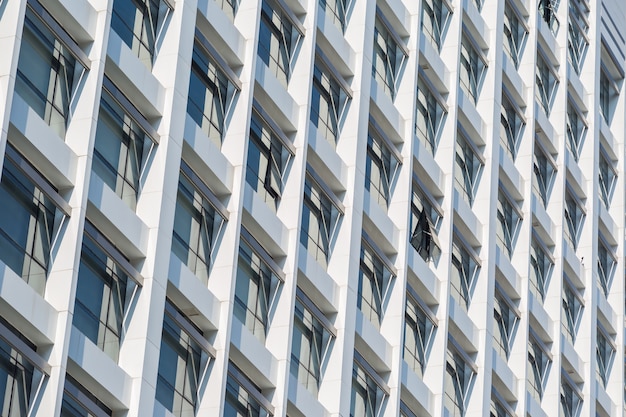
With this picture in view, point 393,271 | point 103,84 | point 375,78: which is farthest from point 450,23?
point 103,84

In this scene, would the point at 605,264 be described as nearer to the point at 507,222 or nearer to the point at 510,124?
the point at 510,124

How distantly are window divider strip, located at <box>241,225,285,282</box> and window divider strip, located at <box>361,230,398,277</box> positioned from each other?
5841 millimetres

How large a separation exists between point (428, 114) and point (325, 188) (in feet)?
31.2

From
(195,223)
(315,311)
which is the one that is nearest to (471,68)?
(315,311)

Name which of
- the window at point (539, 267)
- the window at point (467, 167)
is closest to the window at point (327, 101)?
the window at point (467, 167)

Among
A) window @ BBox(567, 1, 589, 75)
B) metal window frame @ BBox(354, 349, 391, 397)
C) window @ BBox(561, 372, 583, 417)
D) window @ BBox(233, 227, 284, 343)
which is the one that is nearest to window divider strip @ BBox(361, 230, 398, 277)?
metal window frame @ BBox(354, 349, 391, 397)

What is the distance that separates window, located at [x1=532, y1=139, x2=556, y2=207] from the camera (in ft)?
217

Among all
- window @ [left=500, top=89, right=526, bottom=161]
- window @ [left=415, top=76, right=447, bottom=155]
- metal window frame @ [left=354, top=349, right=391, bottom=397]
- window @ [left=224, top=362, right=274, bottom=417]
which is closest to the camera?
window @ [left=224, top=362, right=274, bottom=417]

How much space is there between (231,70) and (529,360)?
837 inches

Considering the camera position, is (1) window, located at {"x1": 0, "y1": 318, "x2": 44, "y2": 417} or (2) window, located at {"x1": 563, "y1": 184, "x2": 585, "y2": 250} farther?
(2) window, located at {"x1": 563, "y1": 184, "x2": 585, "y2": 250}

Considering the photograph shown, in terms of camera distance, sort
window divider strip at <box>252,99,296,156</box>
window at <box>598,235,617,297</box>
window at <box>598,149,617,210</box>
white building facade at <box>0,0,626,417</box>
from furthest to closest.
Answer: window at <box>598,149,617,210</box>, window at <box>598,235,617,297</box>, window divider strip at <box>252,99,296,156</box>, white building facade at <box>0,0,626,417</box>

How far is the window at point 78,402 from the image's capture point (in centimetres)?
3594

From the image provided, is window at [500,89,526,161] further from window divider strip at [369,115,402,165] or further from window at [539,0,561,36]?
window divider strip at [369,115,402,165]

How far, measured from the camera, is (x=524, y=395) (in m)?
58.8
